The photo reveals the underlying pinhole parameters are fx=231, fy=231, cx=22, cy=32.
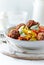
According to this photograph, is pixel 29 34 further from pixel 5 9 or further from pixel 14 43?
pixel 5 9

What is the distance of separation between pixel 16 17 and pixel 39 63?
1.75 ft

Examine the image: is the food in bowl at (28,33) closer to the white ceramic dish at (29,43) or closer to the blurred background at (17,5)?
the white ceramic dish at (29,43)

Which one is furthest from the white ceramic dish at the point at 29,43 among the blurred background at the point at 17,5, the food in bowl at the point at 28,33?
the blurred background at the point at 17,5

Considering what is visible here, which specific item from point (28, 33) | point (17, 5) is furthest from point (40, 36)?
point (17, 5)

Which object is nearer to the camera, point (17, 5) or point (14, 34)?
point (14, 34)

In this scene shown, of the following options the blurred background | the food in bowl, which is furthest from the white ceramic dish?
the blurred background

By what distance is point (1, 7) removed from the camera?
4.73 feet

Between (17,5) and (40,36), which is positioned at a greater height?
(17,5)

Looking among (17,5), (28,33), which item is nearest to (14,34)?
(28,33)

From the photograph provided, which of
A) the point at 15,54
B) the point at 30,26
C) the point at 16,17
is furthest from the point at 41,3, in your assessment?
the point at 15,54

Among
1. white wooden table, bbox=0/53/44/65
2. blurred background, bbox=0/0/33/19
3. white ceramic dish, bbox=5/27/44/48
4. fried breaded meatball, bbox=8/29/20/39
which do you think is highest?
blurred background, bbox=0/0/33/19

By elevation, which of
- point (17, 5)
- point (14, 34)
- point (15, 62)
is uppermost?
point (17, 5)

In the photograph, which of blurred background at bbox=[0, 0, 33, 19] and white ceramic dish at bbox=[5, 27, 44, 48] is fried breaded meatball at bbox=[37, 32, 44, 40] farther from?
blurred background at bbox=[0, 0, 33, 19]

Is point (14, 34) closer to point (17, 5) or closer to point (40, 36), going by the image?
point (40, 36)
